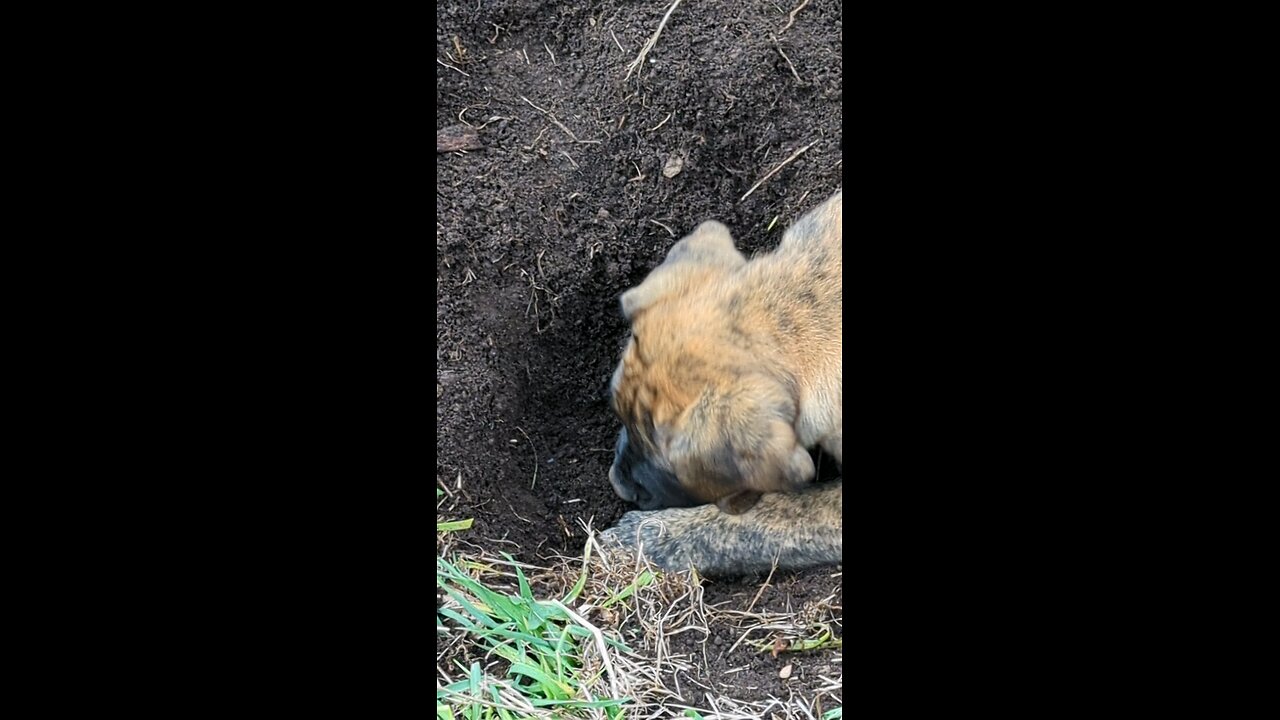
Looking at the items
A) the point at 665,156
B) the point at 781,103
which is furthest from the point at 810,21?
the point at 665,156

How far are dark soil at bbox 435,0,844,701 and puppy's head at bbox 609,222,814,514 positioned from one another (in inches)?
11.2

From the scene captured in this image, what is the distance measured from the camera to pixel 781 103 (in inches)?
121

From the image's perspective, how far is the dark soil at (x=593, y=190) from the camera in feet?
9.98

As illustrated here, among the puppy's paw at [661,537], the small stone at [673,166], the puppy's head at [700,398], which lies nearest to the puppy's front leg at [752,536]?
the puppy's paw at [661,537]

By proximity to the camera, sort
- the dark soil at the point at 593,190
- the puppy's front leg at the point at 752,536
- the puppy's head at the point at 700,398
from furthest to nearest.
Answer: the dark soil at the point at 593,190 < the puppy's front leg at the point at 752,536 < the puppy's head at the point at 700,398

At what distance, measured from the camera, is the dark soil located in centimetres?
304

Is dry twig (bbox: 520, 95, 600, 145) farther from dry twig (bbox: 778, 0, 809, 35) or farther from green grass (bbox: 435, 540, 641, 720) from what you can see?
green grass (bbox: 435, 540, 641, 720)

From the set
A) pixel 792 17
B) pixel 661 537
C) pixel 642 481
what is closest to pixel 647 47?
pixel 792 17

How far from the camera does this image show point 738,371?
8.07ft

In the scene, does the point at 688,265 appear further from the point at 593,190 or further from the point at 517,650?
the point at 517,650

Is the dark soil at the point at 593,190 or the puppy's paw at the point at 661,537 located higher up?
the dark soil at the point at 593,190

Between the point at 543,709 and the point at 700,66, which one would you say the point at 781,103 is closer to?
the point at 700,66

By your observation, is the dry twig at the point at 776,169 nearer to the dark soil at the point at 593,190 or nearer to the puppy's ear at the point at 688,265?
the dark soil at the point at 593,190

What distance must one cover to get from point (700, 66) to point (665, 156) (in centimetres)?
33
